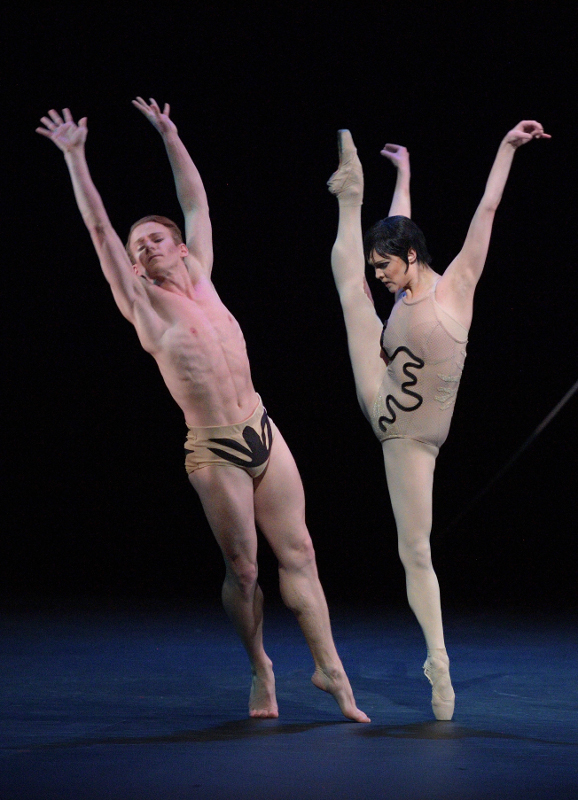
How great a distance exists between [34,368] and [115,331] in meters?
0.49

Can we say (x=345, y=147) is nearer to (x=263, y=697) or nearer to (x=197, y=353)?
(x=197, y=353)

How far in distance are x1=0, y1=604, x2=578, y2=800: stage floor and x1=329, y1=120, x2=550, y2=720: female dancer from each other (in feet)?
1.27

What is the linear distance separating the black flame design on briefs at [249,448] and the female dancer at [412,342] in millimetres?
386

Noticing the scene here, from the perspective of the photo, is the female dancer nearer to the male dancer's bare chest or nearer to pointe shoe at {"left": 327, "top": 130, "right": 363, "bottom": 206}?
pointe shoe at {"left": 327, "top": 130, "right": 363, "bottom": 206}

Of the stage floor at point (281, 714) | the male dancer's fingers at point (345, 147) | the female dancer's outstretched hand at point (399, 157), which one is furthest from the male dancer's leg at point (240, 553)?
the female dancer's outstretched hand at point (399, 157)

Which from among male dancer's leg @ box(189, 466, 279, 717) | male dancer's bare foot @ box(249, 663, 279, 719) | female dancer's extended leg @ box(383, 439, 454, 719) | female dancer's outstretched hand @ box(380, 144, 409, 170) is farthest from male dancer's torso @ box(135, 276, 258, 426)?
female dancer's outstretched hand @ box(380, 144, 409, 170)

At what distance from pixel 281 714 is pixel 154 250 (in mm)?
1391

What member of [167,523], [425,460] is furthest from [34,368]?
[425,460]

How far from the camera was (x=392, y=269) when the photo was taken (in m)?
3.22

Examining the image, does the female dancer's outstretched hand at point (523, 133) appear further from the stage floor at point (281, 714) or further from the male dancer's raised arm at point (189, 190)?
the stage floor at point (281, 714)

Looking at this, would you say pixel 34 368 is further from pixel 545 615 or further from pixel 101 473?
pixel 545 615

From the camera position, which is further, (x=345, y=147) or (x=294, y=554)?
(x=345, y=147)

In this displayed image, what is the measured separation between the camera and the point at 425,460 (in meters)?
3.15

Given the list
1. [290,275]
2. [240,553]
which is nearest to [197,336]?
[240,553]
